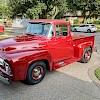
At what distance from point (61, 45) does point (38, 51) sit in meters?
1.22

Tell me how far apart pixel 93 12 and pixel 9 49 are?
31.8m

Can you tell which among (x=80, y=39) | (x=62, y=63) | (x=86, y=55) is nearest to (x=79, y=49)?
(x=80, y=39)

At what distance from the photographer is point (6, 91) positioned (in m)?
4.62

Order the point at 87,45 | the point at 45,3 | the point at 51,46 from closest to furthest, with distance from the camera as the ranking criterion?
the point at 51,46 < the point at 87,45 < the point at 45,3

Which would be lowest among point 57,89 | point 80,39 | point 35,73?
point 57,89

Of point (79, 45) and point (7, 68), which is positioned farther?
point (79, 45)

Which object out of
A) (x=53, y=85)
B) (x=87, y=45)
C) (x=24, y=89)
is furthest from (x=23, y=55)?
(x=87, y=45)

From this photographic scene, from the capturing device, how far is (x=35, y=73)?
16.7ft

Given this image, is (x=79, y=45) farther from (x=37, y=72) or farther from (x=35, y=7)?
(x=35, y=7)

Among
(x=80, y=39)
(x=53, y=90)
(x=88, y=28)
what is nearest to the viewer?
(x=53, y=90)

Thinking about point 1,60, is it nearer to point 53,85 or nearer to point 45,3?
point 53,85

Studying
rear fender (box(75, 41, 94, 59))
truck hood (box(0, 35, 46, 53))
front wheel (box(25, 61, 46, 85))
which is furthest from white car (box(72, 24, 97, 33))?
front wheel (box(25, 61, 46, 85))

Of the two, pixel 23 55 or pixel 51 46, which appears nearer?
pixel 23 55

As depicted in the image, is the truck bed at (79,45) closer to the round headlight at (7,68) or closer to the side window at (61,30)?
the side window at (61,30)
